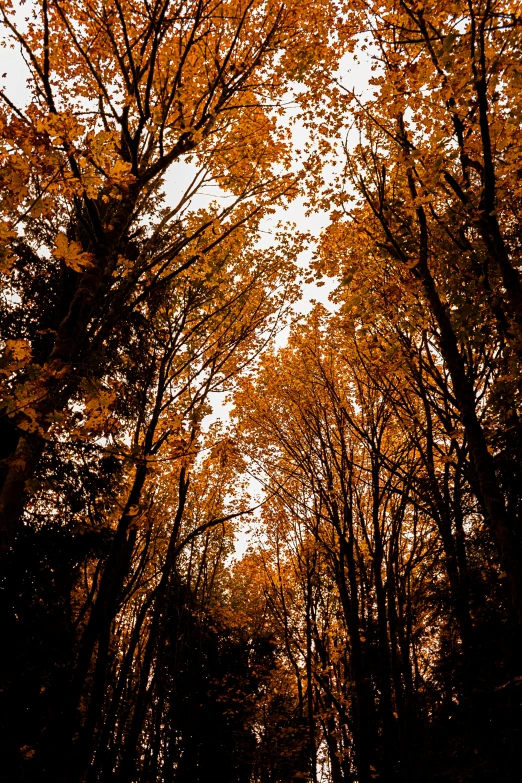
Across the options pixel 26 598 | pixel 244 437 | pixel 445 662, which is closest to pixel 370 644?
pixel 445 662

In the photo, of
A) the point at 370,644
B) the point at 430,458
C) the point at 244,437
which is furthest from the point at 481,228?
the point at 370,644

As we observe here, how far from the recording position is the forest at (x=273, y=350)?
3.79 meters

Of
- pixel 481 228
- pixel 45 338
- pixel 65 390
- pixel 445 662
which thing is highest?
pixel 45 338

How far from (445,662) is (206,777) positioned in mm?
15643

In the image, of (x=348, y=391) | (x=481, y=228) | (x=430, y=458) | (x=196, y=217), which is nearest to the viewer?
(x=481, y=228)

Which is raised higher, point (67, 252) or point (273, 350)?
point (273, 350)

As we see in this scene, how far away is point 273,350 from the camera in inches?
461

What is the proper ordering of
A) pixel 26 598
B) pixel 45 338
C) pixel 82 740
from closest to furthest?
1. pixel 82 740
2. pixel 45 338
3. pixel 26 598

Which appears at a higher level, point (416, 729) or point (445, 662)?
point (445, 662)

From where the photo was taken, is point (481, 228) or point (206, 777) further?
point (206, 777)

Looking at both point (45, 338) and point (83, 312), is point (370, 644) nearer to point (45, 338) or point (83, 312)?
point (45, 338)

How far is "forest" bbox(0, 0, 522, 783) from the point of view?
3795 mm

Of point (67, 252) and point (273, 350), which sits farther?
point (273, 350)

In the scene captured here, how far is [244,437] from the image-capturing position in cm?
1229
